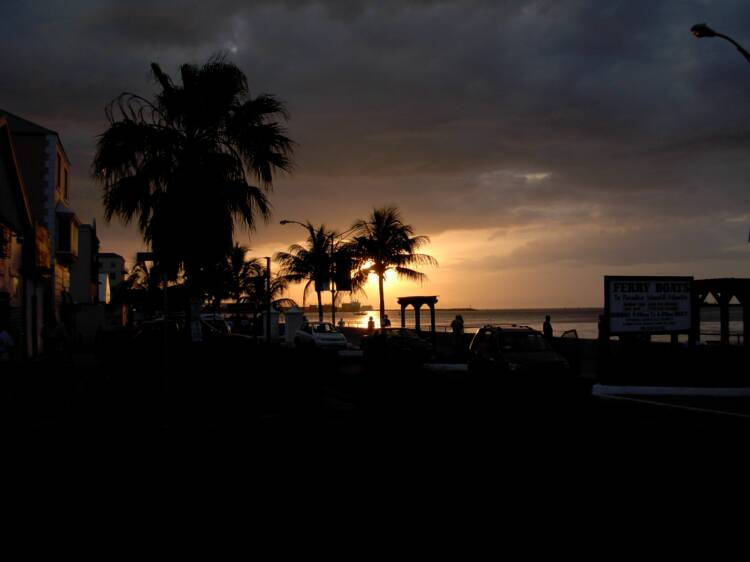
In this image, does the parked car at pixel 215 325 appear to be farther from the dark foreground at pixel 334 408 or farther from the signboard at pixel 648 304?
the signboard at pixel 648 304

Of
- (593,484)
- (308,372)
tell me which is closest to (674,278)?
(308,372)

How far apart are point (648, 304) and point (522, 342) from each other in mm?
3436

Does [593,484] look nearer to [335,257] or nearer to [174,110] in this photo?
[174,110]

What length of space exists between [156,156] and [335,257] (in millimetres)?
29966

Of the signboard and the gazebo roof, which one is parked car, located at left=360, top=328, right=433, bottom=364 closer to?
the gazebo roof

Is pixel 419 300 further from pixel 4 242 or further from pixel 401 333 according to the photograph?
pixel 4 242

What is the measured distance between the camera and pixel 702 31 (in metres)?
16.5

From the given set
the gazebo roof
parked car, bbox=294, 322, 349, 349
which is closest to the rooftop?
parked car, bbox=294, 322, 349, 349

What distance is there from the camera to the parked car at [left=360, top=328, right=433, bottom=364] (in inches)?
1251

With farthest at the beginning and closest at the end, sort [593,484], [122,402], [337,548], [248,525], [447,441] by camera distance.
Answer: [122,402]
[447,441]
[593,484]
[248,525]
[337,548]

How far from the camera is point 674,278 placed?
65.4 ft

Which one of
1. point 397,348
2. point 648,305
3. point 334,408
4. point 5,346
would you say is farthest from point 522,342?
point 5,346

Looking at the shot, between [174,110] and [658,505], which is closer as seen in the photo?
[658,505]

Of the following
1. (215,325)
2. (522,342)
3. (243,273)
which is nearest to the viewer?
(522,342)
